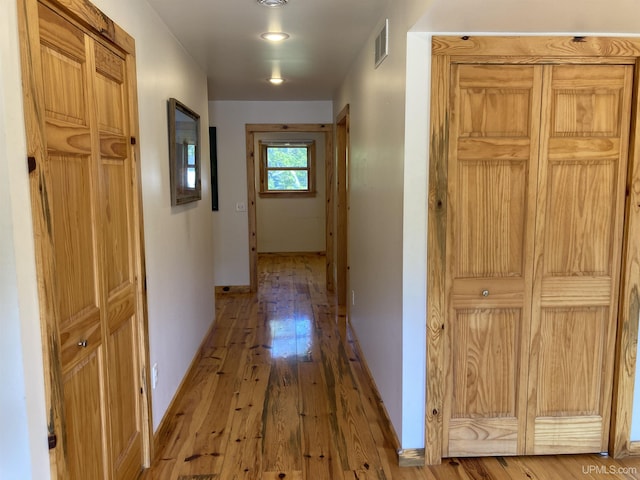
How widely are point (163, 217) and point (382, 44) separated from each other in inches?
60.0

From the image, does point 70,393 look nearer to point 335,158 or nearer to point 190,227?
point 190,227

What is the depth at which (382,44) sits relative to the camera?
2.56 meters

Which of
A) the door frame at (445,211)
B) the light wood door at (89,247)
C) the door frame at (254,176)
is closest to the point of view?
the light wood door at (89,247)

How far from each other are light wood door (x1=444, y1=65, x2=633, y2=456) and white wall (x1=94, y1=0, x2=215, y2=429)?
148 cm

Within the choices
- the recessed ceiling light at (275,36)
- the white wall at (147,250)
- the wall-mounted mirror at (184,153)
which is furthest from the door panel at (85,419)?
the recessed ceiling light at (275,36)

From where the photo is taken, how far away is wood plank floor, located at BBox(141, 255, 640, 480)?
7.48 feet

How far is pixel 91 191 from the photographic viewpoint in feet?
5.65

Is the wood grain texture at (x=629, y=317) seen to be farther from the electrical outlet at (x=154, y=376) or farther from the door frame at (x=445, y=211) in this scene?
the electrical outlet at (x=154, y=376)

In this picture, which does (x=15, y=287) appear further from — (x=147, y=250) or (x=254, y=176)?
(x=254, y=176)

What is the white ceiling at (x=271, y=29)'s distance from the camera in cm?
247

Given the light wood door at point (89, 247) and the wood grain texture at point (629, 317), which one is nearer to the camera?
the light wood door at point (89, 247)

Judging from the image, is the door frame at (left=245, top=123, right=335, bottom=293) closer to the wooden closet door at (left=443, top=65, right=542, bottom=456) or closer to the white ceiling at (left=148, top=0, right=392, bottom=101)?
the white ceiling at (left=148, top=0, right=392, bottom=101)

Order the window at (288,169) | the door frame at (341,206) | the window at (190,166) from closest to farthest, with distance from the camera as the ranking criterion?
1. the window at (190,166)
2. the door frame at (341,206)
3. the window at (288,169)

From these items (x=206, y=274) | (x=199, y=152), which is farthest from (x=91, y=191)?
(x=206, y=274)
